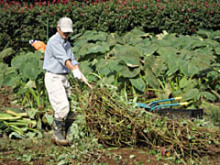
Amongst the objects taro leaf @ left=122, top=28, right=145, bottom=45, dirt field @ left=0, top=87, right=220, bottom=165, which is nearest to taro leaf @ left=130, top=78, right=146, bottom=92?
dirt field @ left=0, top=87, right=220, bottom=165

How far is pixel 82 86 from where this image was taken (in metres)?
5.13

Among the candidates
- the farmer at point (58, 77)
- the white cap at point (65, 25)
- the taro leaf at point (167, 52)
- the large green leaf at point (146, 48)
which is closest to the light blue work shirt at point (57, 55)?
the farmer at point (58, 77)

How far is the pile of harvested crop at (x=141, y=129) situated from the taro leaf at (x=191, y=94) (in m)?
0.92

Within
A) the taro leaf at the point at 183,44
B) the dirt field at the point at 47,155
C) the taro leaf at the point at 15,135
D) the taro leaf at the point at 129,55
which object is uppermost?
the taro leaf at the point at 183,44

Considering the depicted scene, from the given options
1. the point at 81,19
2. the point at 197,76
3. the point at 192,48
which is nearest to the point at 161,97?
the point at 197,76

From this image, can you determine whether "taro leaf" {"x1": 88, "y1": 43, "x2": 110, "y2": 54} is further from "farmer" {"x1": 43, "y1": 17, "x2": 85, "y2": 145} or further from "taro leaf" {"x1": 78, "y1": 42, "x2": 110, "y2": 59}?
"farmer" {"x1": 43, "y1": 17, "x2": 85, "y2": 145}

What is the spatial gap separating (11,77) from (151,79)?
195cm

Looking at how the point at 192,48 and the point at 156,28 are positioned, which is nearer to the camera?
the point at 192,48

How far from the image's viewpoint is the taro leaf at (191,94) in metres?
4.83

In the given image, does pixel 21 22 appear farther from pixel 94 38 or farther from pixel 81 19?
pixel 94 38

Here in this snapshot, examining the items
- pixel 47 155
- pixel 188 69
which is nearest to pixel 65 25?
pixel 47 155

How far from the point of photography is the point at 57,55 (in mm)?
4074

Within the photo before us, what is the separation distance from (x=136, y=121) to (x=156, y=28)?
4.60 m

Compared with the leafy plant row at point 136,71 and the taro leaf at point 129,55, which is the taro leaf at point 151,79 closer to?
the leafy plant row at point 136,71
